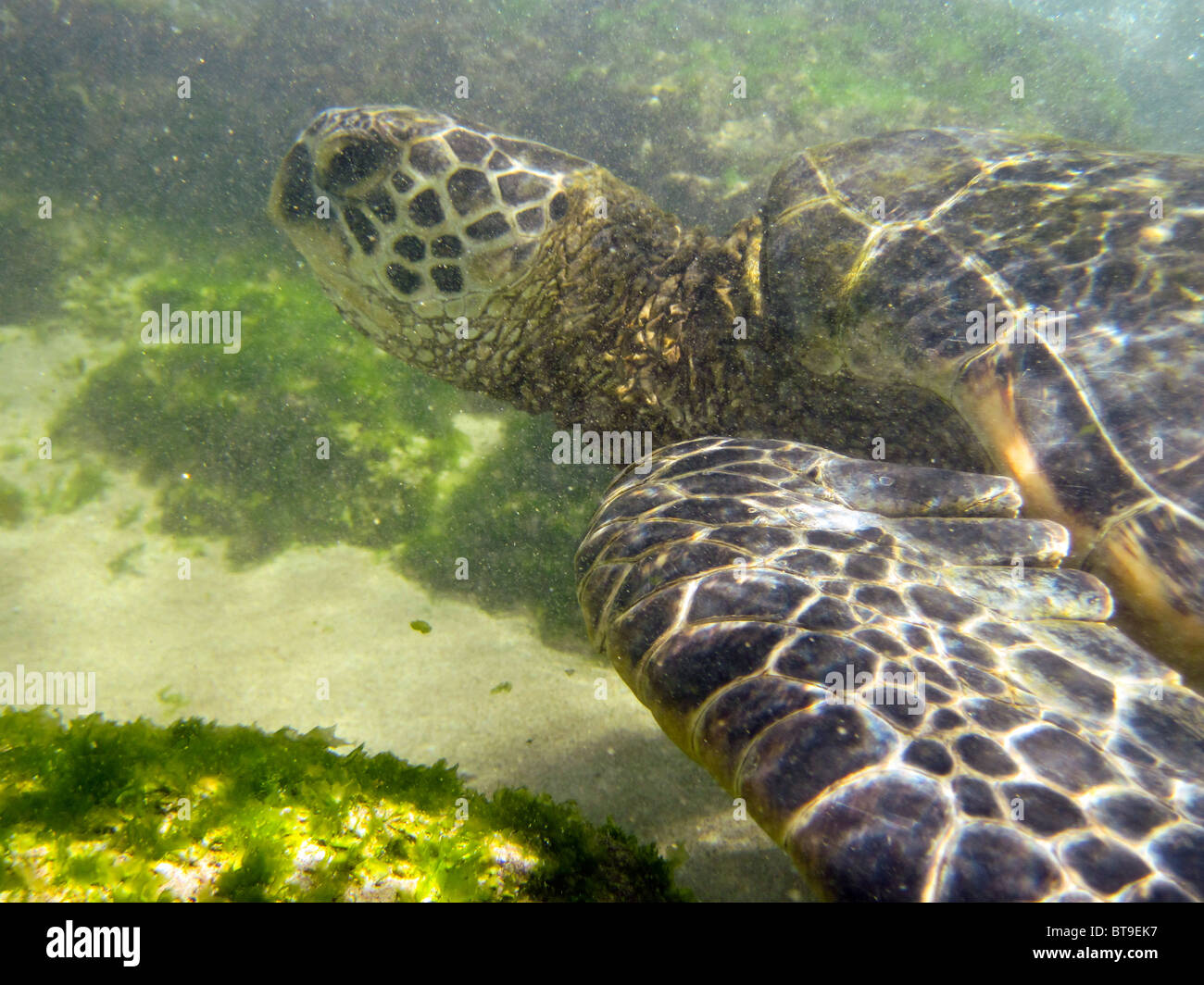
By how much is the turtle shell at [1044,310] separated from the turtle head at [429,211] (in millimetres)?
1490

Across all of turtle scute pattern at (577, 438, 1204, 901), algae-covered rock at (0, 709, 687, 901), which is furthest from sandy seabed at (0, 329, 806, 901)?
turtle scute pattern at (577, 438, 1204, 901)

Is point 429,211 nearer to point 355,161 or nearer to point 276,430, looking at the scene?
point 355,161

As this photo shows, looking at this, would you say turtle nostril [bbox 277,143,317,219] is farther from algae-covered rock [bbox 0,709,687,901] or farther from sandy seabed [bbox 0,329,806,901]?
algae-covered rock [bbox 0,709,687,901]

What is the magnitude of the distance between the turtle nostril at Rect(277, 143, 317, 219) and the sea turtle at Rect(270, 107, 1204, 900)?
2 centimetres

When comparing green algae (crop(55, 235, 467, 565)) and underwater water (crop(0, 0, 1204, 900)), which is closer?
underwater water (crop(0, 0, 1204, 900))

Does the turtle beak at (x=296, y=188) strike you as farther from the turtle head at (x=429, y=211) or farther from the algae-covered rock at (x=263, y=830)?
the algae-covered rock at (x=263, y=830)

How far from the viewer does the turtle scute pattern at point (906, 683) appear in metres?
1.22

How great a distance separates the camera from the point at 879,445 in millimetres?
3236

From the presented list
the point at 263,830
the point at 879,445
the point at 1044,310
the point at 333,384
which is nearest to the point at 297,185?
the point at 333,384

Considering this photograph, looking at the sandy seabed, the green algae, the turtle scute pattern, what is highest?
the green algae

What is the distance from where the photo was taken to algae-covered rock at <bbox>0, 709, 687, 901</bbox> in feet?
4.25

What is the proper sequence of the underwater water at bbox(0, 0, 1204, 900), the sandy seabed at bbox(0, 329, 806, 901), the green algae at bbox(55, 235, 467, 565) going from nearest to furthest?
the sandy seabed at bbox(0, 329, 806, 901) < the underwater water at bbox(0, 0, 1204, 900) < the green algae at bbox(55, 235, 467, 565)

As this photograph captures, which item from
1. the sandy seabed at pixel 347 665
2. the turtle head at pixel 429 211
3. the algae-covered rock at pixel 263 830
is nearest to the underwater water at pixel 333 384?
the sandy seabed at pixel 347 665
